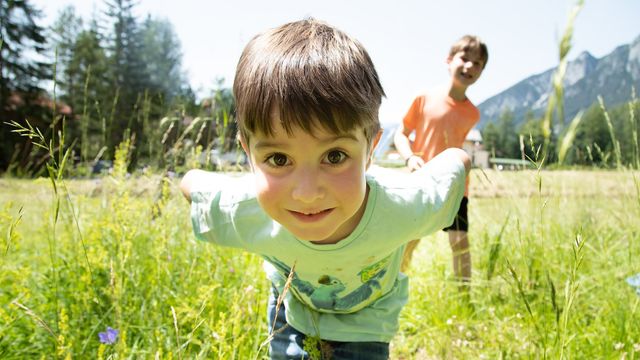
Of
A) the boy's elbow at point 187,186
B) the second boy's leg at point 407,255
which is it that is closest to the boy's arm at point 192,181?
the boy's elbow at point 187,186

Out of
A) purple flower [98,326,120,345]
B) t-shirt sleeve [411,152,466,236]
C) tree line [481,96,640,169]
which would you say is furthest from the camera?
t-shirt sleeve [411,152,466,236]

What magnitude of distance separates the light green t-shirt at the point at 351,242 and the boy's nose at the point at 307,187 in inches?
12.4

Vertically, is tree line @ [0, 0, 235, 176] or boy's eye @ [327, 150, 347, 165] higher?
tree line @ [0, 0, 235, 176]

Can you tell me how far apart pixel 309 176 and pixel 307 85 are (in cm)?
25

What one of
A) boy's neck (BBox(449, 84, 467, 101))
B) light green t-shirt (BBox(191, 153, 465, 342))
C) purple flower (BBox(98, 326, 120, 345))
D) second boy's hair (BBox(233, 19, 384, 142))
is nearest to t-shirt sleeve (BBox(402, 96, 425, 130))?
boy's neck (BBox(449, 84, 467, 101))

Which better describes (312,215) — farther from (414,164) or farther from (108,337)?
(414,164)

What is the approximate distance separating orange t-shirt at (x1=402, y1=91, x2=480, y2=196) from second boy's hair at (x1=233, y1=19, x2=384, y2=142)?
5.83 feet

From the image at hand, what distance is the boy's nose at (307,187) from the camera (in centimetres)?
123

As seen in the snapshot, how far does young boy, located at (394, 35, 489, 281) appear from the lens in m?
3.14

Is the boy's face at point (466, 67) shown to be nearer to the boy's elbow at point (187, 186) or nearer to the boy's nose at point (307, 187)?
the boy's elbow at point (187, 186)

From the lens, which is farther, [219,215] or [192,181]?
[192,181]

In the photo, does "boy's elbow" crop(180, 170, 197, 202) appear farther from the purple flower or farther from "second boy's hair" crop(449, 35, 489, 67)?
"second boy's hair" crop(449, 35, 489, 67)

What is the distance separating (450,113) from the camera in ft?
10.4

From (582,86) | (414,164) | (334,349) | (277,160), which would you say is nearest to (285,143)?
(277,160)
